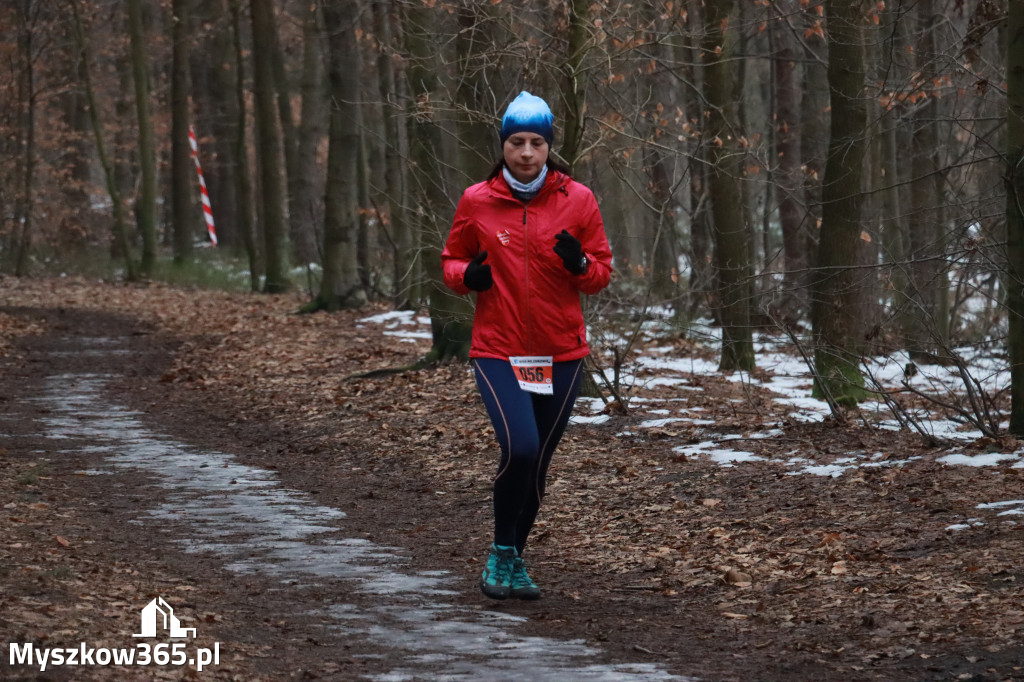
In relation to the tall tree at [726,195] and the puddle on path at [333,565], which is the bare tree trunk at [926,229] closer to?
the tall tree at [726,195]

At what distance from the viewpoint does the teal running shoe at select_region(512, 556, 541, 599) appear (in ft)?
19.7

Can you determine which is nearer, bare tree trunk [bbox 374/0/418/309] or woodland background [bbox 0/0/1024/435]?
woodland background [bbox 0/0/1024/435]

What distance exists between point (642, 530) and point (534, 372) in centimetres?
228

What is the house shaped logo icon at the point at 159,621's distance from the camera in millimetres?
5059

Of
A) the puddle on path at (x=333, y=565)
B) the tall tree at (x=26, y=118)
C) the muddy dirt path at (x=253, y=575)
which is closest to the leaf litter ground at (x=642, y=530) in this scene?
the muddy dirt path at (x=253, y=575)

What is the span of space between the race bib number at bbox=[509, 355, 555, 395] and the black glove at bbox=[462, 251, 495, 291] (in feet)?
1.21

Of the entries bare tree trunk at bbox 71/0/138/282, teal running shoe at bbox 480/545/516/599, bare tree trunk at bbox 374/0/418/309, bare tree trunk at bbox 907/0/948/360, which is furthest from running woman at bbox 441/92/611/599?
bare tree trunk at bbox 71/0/138/282

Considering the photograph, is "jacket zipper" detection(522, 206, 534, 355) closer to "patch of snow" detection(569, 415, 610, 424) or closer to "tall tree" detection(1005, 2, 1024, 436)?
"tall tree" detection(1005, 2, 1024, 436)

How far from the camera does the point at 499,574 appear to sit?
6.00 metres

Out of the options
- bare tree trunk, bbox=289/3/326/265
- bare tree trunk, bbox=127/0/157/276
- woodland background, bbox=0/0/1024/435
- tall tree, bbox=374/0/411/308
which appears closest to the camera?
woodland background, bbox=0/0/1024/435

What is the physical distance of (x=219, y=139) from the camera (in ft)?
125

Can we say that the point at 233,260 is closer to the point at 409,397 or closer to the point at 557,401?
the point at 409,397

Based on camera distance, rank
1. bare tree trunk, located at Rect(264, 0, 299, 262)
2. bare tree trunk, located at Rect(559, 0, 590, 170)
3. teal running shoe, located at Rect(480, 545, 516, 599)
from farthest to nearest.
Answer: bare tree trunk, located at Rect(264, 0, 299, 262)
bare tree trunk, located at Rect(559, 0, 590, 170)
teal running shoe, located at Rect(480, 545, 516, 599)

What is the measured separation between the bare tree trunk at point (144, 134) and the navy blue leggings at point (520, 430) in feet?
82.3
